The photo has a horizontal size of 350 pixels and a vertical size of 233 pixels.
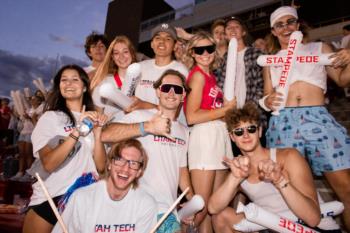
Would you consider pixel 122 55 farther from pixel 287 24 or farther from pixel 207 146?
pixel 287 24

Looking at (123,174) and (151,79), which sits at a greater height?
(151,79)

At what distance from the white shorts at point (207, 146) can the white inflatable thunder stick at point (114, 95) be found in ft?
2.54

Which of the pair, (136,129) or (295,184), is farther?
(136,129)

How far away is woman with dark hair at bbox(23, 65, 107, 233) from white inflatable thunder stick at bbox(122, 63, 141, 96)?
0.44 meters

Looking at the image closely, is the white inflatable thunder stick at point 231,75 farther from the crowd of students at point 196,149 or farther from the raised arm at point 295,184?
the raised arm at point 295,184

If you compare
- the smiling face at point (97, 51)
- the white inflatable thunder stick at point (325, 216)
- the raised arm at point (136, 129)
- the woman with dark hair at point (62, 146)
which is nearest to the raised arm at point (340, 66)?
the white inflatable thunder stick at point (325, 216)

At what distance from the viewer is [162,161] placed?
9.14 feet

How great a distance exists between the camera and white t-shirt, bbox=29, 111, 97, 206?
2666 mm

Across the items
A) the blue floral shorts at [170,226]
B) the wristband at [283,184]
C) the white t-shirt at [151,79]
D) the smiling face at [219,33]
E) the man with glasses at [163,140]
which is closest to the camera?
the wristband at [283,184]

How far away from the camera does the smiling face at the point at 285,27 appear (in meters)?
3.33

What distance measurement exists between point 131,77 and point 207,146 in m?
1.07

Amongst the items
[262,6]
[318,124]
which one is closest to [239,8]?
[262,6]

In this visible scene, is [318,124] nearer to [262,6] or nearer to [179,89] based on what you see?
[179,89]

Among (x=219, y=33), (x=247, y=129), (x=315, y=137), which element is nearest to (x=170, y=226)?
(x=247, y=129)
